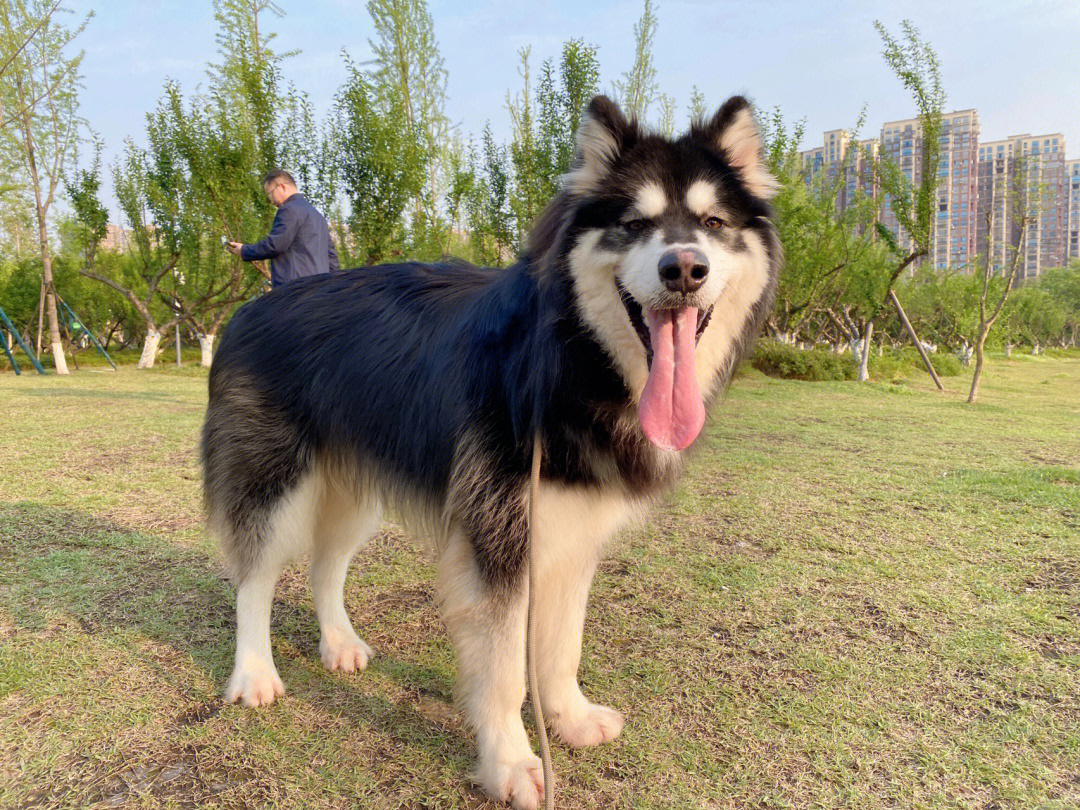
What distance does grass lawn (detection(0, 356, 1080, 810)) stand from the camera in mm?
2041

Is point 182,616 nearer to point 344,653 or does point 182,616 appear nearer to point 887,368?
point 344,653

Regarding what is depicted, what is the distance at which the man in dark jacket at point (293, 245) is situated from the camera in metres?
5.14

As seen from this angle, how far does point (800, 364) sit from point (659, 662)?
16.0 m

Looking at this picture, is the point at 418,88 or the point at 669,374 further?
the point at 418,88

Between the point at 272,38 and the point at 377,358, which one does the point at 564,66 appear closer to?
the point at 272,38

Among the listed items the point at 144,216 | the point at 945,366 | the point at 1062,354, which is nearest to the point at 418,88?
the point at 144,216

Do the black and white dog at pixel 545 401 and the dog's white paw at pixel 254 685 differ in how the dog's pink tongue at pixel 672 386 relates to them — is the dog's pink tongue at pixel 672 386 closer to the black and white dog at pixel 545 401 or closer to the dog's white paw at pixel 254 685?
the black and white dog at pixel 545 401

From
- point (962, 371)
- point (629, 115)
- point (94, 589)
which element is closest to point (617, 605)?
point (629, 115)

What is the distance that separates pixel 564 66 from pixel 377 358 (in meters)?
13.0

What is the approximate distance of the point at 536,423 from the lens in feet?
6.47

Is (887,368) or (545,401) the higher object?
(545,401)

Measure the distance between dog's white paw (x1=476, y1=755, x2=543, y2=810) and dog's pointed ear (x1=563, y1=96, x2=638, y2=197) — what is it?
1816 millimetres

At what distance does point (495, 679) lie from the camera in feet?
6.70

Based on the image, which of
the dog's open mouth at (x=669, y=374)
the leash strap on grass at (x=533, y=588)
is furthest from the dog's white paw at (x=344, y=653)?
the dog's open mouth at (x=669, y=374)
